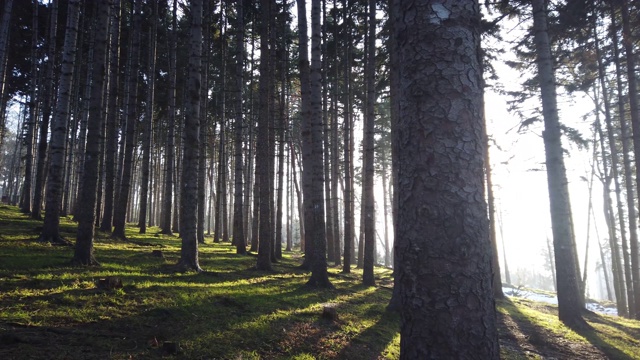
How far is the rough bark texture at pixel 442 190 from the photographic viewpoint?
1.61 metres

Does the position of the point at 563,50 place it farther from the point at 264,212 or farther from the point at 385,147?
the point at 385,147

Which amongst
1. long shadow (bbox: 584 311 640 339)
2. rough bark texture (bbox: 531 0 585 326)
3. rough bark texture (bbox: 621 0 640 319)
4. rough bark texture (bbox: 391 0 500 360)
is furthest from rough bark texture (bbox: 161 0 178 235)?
long shadow (bbox: 584 311 640 339)

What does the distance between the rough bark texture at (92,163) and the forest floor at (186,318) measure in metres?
0.43

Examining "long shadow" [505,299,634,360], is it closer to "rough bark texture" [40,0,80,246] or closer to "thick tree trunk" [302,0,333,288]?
"thick tree trunk" [302,0,333,288]

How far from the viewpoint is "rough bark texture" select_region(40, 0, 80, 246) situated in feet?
25.9

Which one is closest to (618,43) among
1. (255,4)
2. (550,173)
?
(550,173)

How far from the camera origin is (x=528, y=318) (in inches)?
414

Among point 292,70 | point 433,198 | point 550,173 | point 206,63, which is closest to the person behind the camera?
point 433,198

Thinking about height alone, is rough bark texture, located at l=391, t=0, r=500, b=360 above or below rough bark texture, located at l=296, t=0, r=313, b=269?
below

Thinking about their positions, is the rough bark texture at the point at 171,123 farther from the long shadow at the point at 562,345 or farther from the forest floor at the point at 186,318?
the long shadow at the point at 562,345

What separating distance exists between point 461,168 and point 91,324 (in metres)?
4.61

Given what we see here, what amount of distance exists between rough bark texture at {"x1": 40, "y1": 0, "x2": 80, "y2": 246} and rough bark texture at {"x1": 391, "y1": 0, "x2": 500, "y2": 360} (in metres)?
8.90

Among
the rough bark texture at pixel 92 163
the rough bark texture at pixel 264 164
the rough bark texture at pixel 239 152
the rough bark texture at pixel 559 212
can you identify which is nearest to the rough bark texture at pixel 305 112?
the rough bark texture at pixel 264 164

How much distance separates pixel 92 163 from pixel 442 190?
24.6 ft
